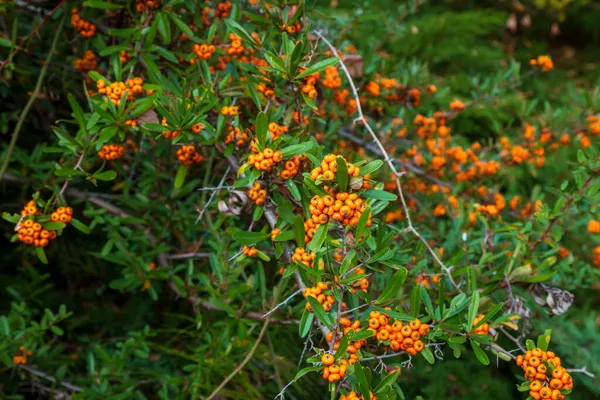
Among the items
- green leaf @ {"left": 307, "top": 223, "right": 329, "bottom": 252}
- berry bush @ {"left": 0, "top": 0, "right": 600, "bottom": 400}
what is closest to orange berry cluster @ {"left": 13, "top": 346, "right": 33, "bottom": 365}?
berry bush @ {"left": 0, "top": 0, "right": 600, "bottom": 400}

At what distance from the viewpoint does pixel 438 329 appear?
1181 millimetres

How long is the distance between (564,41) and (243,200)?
8.03 meters

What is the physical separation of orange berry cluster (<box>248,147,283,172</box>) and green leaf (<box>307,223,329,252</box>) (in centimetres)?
19

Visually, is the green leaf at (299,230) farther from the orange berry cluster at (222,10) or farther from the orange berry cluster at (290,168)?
the orange berry cluster at (222,10)

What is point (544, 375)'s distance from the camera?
1109 mm

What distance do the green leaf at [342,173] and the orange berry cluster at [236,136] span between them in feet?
Answer: 1.41

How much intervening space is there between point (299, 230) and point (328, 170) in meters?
0.16

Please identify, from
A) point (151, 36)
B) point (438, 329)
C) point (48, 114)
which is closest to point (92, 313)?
point (48, 114)

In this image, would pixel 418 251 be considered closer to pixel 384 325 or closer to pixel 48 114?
pixel 384 325

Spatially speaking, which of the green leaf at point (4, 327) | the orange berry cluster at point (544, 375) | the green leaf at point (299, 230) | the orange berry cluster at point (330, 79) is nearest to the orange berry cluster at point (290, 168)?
the green leaf at point (299, 230)

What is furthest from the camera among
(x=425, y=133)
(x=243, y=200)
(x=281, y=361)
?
(x=425, y=133)

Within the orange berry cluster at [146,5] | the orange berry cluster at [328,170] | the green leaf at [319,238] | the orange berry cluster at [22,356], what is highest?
the orange berry cluster at [146,5]

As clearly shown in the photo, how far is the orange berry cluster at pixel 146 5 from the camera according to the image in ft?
5.08

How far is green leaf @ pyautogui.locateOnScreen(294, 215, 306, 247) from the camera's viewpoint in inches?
44.7
